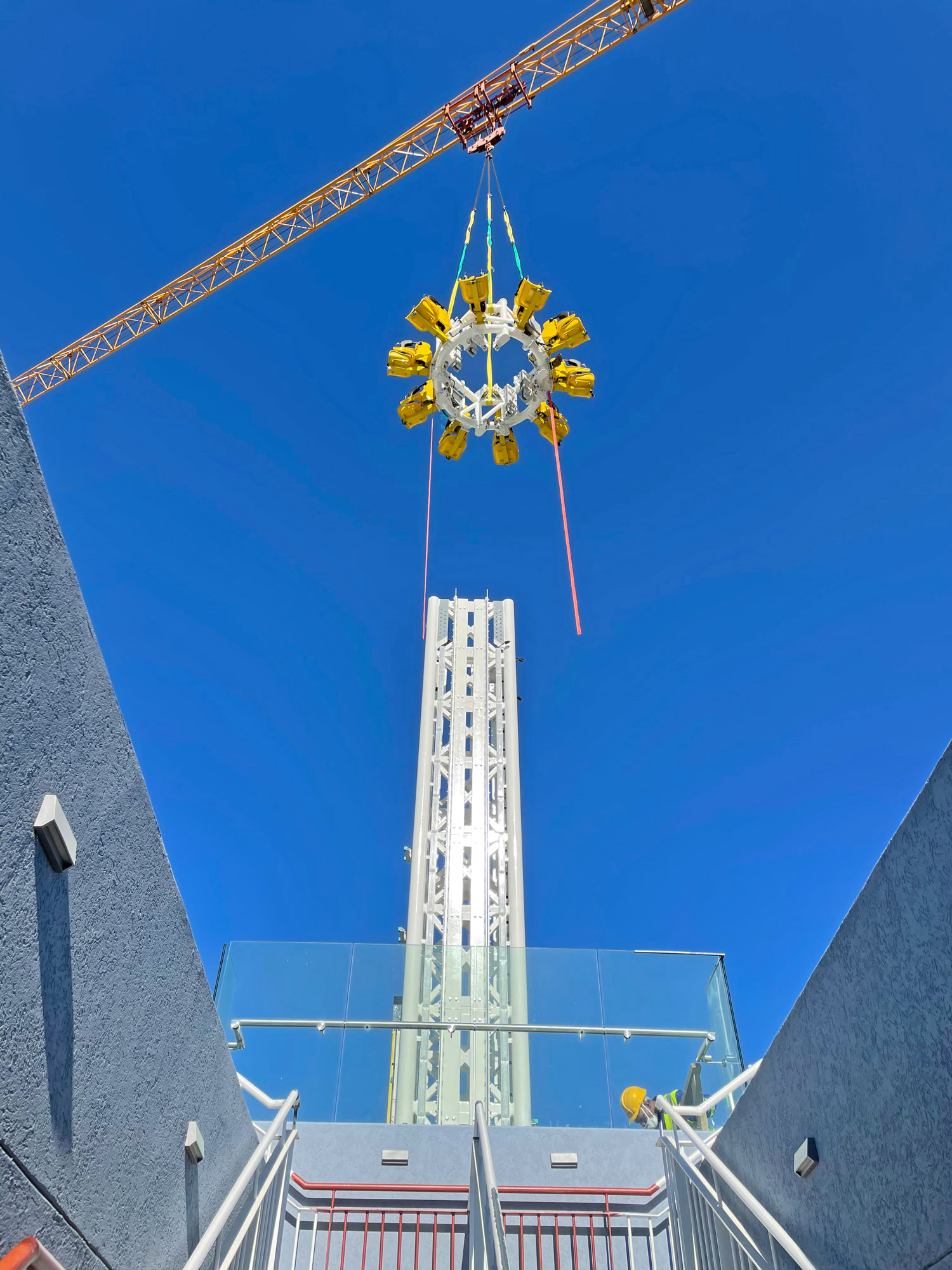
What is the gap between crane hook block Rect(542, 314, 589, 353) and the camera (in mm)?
9953

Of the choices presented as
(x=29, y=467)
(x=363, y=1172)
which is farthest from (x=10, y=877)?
(x=363, y=1172)

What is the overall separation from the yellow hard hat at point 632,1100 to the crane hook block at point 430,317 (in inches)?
284

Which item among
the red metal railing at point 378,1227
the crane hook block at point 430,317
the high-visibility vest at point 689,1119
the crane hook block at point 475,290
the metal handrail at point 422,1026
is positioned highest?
the crane hook block at point 475,290

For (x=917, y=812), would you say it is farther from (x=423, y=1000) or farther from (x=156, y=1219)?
(x=423, y=1000)

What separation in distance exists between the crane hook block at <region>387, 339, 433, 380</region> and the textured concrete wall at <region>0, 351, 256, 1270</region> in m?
8.22

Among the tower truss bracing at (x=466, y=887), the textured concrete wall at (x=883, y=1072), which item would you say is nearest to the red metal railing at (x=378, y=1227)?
the tower truss bracing at (x=466, y=887)

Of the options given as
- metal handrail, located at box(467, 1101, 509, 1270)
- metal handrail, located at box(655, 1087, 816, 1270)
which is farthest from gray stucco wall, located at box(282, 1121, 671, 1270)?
metal handrail, located at box(655, 1087, 816, 1270)

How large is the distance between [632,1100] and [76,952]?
555 cm

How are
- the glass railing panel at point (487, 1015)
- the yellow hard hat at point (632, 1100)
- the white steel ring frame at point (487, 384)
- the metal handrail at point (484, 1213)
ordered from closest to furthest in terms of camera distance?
1. the metal handrail at point (484, 1213)
2. the yellow hard hat at point (632, 1100)
3. the glass railing panel at point (487, 1015)
4. the white steel ring frame at point (487, 384)

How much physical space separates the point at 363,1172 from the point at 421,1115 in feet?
3.67

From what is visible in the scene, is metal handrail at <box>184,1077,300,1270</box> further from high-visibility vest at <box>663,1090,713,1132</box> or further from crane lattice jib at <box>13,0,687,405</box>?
crane lattice jib at <box>13,0,687,405</box>

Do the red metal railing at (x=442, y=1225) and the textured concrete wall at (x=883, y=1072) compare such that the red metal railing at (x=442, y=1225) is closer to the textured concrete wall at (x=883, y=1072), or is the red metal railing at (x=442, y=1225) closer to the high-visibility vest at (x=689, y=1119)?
the high-visibility vest at (x=689, y=1119)

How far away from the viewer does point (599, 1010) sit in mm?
7133

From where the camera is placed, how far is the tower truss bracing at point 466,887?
6.93 m
